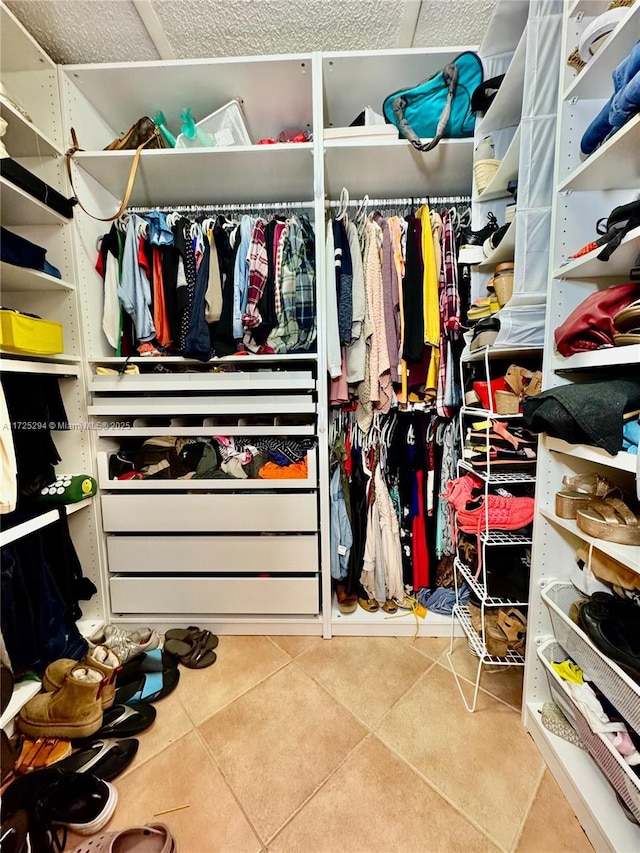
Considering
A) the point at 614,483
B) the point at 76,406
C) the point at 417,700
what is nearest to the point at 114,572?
the point at 76,406

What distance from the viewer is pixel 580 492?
0.93 metres

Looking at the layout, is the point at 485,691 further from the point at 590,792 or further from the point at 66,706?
the point at 66,706

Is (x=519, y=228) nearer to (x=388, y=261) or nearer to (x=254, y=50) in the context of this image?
(x=388, y=261)

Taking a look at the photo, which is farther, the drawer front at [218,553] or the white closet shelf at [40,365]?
the drawer front at [218,553]

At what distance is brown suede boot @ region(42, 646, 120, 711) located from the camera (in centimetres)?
110

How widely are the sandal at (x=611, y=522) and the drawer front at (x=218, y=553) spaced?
967 millimetres

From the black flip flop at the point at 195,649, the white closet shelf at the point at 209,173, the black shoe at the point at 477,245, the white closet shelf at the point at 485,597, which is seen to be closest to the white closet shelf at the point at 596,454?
the white closet shelf at the point at 485,597

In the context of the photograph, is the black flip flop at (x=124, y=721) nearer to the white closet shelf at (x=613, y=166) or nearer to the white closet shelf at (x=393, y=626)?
the white closet shelf at (x=393, y=626)

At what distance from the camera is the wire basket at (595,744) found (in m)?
0.72

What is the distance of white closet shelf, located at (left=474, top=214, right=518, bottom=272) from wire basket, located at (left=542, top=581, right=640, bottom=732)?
1.13 meters

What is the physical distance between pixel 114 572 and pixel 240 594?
2.00 ft

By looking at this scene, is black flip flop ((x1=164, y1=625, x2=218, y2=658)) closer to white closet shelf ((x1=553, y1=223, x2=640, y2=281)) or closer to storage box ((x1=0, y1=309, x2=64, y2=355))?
storage box ((x1=0, y1=309, x2=64, y2=355))

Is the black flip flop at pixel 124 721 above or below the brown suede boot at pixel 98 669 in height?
below

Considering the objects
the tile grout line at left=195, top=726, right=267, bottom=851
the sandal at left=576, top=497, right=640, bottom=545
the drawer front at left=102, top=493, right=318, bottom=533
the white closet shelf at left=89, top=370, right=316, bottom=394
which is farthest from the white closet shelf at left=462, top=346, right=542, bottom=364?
the tile grout line at left=195, top=726, right=267, bottom=851
